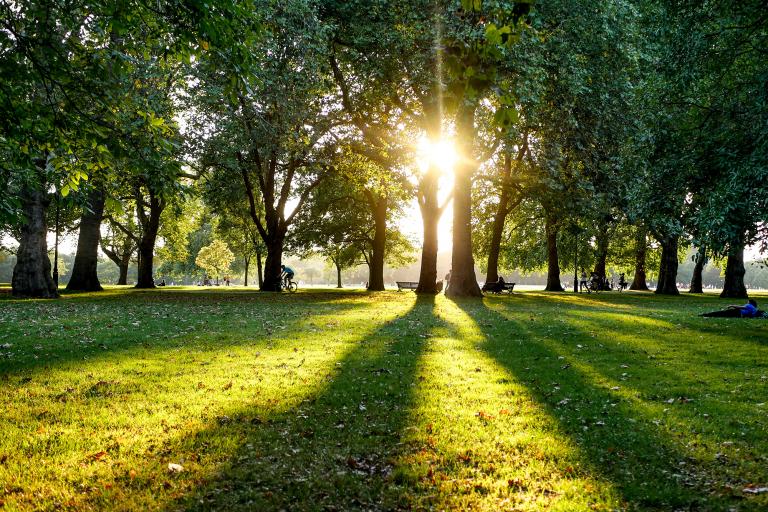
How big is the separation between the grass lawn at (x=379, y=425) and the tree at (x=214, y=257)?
2763 inches

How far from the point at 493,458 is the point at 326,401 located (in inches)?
108

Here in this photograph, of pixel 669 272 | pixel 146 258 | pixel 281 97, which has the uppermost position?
pixel 281 97

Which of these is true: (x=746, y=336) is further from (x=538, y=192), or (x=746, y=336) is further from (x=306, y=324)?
(x=538, y=192)

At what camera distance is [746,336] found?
13922 mm

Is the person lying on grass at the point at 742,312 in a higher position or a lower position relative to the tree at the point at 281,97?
lower

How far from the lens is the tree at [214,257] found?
79688mm

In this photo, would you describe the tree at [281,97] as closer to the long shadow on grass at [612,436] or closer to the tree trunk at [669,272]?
the long shadow on grass at [612,436]

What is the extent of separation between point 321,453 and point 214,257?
81381mm

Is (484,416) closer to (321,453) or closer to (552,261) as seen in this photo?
(321,453)

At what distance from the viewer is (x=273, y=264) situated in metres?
39.2

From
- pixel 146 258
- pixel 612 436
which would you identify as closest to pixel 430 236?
pixel 146 258

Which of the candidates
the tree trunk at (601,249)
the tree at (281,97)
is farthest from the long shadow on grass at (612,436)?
the tree trunk at (601,249)

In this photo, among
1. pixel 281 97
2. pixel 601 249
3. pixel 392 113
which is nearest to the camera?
pixel 281 97

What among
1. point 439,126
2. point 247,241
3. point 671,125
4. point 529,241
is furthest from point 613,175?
point 247,241
